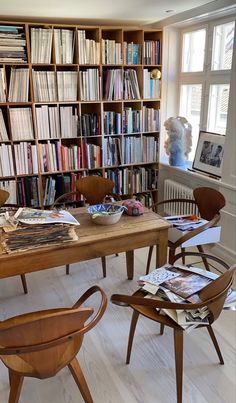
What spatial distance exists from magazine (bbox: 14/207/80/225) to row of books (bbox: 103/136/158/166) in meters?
1.70

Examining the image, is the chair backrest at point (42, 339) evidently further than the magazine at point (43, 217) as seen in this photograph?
No

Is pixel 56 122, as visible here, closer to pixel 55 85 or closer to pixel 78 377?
pixel 55 85

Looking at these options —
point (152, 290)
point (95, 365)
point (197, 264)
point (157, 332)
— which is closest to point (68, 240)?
point (152, 290)

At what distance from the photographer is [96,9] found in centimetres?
281

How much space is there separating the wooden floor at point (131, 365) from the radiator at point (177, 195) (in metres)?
1.25

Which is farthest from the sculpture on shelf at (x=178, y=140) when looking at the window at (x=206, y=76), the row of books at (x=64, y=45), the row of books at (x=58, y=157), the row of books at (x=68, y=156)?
the row of books at (x=64, y=45)

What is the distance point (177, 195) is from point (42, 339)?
2.70 metres

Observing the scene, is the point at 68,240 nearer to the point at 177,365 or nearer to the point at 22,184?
the point at 177,365

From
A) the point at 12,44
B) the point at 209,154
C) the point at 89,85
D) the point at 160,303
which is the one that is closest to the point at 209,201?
the point at 209,154

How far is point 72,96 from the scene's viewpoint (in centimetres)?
337

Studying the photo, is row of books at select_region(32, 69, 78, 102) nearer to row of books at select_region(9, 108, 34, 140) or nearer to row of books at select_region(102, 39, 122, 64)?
row of books at select_region(9, 108, 34, 140)

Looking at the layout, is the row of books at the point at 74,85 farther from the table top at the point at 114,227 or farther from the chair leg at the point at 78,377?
the chair leg at the point at 78,377

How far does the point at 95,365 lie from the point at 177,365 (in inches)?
21.9

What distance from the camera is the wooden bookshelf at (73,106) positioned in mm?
3145
